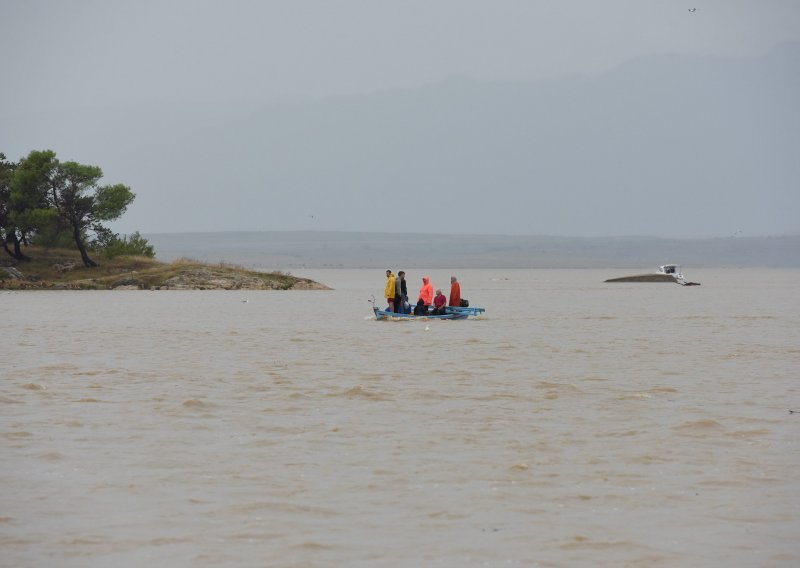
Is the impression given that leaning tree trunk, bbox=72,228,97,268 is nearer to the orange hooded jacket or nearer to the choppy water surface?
the orange hooded jacket

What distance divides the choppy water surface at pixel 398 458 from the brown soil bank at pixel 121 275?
55223 millimetres

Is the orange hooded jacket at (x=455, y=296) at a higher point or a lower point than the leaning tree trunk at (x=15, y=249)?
lower

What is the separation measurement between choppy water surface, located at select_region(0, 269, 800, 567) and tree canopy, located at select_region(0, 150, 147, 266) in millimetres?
58522

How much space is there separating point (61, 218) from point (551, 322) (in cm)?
5280

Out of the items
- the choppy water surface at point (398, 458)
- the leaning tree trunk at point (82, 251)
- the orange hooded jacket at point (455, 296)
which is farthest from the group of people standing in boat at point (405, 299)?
the leaning tree trunk at point (82, 251)

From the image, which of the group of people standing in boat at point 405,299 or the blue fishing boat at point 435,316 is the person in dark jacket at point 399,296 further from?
the blue fishing boat at point 435,316

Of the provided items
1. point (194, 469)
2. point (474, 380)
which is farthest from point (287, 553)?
point (474, 380)

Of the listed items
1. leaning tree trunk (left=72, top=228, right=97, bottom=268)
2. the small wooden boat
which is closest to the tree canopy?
leaning tree trunk (left=72, top=228, right=97, bottom=268)

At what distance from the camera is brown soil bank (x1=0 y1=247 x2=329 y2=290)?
85062mm

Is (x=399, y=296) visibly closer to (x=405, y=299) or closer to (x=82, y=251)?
(x=405, y=299)

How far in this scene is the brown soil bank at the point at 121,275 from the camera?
85062 millimetres

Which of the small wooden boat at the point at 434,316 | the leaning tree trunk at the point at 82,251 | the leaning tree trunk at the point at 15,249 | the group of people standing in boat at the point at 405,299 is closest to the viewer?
the group of people standing in boat at the point at 405,299

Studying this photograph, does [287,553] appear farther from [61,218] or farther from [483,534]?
[61,218]

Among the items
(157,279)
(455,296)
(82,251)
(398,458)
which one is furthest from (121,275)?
(398,458)
